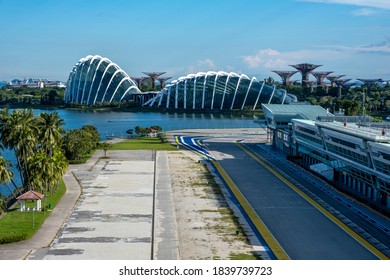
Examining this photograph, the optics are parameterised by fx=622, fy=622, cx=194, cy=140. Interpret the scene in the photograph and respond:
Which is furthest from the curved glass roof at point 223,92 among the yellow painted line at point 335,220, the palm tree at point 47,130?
the palm tree at point 47,130

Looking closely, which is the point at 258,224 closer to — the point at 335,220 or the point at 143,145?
the point at 335,220

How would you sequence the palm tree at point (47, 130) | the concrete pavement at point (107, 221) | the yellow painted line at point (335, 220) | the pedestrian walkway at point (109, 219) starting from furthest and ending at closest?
the palm tree at point (47, 130) < the yellow painted line at point (335, 220) < the concrete pavement at point (107, 221) < the pedestrian walkway at point (109, 219)

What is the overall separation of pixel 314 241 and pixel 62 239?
34.8 ft

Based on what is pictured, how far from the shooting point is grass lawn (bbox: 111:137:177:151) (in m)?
64.1

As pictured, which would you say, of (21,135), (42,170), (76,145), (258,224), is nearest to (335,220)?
(258,224)

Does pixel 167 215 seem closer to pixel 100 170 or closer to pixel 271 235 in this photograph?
pixel 271 235

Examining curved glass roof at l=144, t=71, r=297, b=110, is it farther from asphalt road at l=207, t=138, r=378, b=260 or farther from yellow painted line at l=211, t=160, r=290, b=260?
yellow painted line at l=211, t=160, r=290, b=260

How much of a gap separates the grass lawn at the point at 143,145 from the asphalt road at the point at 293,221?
1670 centimetres

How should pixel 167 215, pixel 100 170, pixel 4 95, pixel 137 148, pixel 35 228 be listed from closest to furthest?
pixel 35 228 → pixel 167 215 → pixel 100 170 → pixel 137 148 → pixel 4 95

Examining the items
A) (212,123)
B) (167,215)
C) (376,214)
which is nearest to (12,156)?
(167,215)

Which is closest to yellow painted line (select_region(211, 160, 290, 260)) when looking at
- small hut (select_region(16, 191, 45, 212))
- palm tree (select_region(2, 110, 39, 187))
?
small hut (select_region(16, 191, 45, 212))

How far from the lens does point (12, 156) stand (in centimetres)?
5694

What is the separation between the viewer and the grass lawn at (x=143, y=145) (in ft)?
210

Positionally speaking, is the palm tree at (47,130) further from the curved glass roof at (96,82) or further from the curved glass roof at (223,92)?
the curved glass roof at (96,82)
